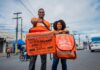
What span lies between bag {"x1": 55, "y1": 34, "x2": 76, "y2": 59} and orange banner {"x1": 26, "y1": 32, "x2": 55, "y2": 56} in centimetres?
16

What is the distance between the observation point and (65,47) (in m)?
5.43

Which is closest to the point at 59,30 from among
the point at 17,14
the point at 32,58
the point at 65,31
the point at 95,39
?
the point at 65,31

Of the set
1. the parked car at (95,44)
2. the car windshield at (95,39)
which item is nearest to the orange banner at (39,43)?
the parked car at (95,44)

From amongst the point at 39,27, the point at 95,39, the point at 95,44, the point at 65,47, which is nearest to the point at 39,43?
the point at 39,27

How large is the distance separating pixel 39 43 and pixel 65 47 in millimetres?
633

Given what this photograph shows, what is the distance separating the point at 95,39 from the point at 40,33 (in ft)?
96.0

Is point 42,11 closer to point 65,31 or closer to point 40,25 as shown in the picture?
point 40,25

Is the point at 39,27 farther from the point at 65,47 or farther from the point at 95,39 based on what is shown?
the point at 95,39

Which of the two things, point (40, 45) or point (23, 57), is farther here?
point (23, 57)

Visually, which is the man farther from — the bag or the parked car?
the parked car

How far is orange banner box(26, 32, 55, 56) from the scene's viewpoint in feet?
17.7

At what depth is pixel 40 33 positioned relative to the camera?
213 inches

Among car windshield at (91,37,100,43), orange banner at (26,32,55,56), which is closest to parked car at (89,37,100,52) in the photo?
car windshield at (91,37,100,43)

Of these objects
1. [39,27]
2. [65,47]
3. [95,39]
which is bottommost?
[95,39]
